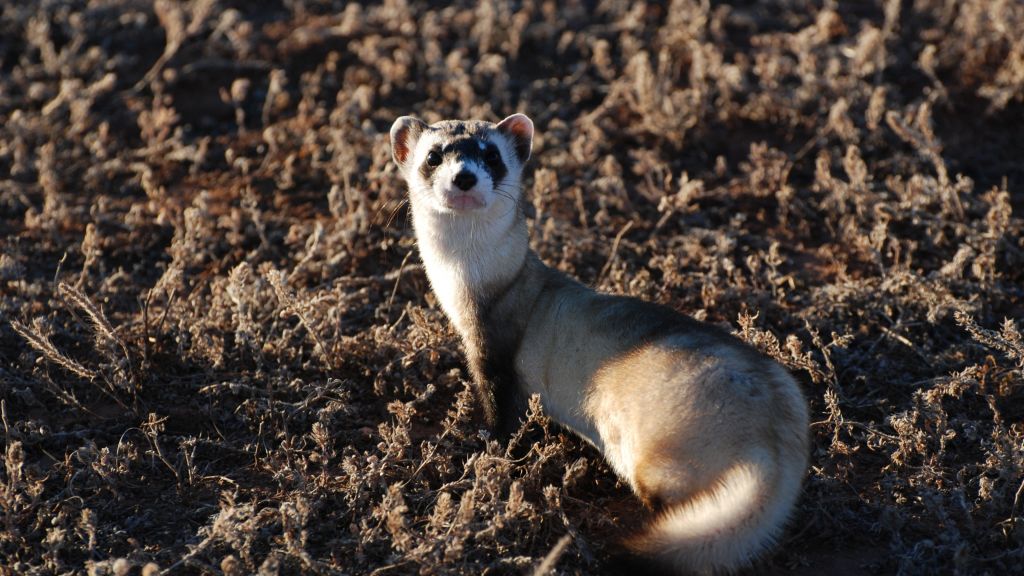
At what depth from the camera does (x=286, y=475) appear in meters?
3.40

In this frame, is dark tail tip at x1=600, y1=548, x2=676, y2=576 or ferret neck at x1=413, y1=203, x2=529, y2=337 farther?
ferret neck at x1=413, y1=203, x2=529, y2=337

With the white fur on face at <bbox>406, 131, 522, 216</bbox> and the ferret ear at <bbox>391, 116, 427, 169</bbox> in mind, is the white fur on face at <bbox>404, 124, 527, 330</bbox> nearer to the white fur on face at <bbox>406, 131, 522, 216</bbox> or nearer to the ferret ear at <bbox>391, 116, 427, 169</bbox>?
the white fur on face at <bbox>406, 131, 522, 216</bbox>

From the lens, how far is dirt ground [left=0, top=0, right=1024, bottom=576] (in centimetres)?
326

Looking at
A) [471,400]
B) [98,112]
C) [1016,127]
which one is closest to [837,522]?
[471,400]

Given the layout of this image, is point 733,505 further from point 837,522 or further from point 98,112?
point 98,112

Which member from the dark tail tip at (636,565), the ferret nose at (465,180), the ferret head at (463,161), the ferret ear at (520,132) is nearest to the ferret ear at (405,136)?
the ferret head at (463,161)

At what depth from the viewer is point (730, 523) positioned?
2.74 metres

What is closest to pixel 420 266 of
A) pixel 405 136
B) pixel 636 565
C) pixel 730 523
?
pixel 405 136

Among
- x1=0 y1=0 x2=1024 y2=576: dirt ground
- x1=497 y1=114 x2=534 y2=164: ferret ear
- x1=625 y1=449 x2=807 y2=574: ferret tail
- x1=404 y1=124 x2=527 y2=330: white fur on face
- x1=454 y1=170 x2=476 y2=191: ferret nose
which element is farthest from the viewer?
x1=497 y1=114 x2=534 y2=164: ferret ear

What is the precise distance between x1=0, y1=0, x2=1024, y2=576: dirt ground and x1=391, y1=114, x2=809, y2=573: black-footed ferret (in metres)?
0.29

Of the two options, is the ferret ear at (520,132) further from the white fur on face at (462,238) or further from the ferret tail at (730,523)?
the ferret tail at (730,523)

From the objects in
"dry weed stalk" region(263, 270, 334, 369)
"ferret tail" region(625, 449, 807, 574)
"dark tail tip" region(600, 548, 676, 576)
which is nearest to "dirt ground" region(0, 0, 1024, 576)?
"dry weed stalk" region(263, 270, 334, 369)

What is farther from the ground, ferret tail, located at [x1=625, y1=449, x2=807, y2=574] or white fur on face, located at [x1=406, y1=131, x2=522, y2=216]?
white fur on face, located at [x1=406, y1=131, x2=522, y2=216]

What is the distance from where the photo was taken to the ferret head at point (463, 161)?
140 inches
